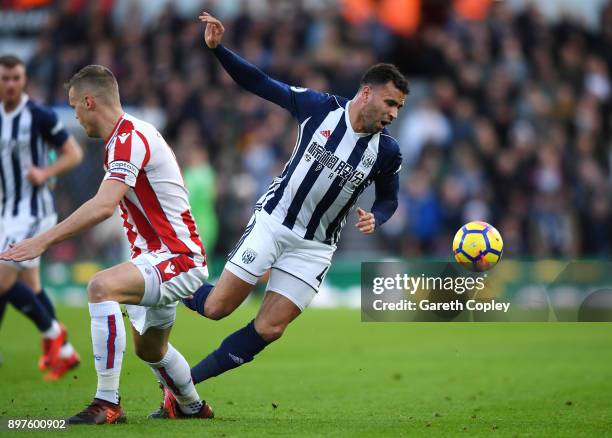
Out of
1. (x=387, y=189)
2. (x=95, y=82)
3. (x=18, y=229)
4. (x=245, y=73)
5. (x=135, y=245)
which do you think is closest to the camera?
(x=95, y=82)

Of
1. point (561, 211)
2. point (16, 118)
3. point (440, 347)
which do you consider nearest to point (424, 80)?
point (561, 211)

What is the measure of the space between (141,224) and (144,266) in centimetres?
32

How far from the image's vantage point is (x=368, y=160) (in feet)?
25.0

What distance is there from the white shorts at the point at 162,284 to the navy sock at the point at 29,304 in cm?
328

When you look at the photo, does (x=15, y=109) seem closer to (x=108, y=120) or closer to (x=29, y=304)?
(x=29, y=304)

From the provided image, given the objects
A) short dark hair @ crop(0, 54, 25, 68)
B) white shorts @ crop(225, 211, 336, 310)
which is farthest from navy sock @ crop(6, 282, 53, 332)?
white shorts @ crop(225, 211, 336, 310)

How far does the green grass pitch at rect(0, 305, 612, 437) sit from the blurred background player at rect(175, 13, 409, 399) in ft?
2.28

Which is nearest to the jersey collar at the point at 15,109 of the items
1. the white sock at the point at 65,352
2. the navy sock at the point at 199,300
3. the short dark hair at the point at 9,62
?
the short dark hair at the point at 9,62

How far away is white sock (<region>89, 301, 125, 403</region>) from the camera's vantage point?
6.42m

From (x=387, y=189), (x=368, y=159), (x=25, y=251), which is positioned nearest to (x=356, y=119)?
(x=368, y=159)

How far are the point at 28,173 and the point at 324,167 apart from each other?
10.9ft

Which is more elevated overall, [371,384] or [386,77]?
[386,77]

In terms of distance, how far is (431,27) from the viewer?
23359 mm

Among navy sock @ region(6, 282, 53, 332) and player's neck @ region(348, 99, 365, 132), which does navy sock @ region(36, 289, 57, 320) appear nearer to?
navy sock @ region(6, 282, 53, 332)
